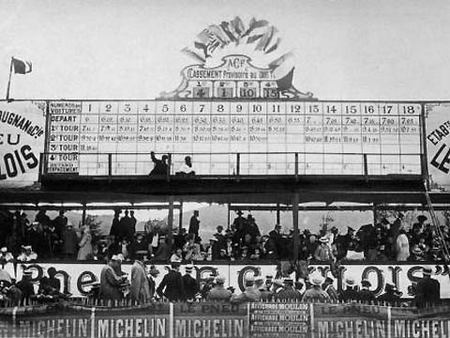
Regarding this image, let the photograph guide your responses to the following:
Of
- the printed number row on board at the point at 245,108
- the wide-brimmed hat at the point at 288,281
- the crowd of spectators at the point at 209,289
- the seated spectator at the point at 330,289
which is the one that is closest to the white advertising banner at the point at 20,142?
the printed number row on board at the point at 245,108

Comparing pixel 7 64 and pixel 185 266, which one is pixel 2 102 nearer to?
pixel 7 64

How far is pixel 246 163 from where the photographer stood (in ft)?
31.1

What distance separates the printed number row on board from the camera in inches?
375

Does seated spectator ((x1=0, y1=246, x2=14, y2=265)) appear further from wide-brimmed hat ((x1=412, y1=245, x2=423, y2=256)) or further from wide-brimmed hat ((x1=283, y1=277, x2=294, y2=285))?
wide-brimmed hat ((x1=412, y1=245, x2=423, y2=256))

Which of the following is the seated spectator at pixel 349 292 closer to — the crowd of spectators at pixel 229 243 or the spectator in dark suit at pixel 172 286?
the crowd of spectators at pixel 229 243

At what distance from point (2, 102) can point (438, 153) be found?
548cm

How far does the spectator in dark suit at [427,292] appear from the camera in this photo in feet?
30.0

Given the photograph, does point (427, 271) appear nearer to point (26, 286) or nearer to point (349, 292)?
point (349, 292)

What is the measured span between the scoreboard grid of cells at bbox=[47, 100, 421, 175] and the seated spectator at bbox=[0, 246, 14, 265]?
118cm

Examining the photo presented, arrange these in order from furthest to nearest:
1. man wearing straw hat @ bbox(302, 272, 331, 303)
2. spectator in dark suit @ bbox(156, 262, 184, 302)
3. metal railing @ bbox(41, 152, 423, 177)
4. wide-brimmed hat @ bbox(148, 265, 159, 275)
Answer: metal railing @ bbox(41, 152, 423, 177) < wide-brimmed hat @ bbox(148, 265, 159, 275) < spectator in dark suit @ bbox(156, 262, 184, 302) < man wearing straw hat @ bbox(302, 272, 331, 303)

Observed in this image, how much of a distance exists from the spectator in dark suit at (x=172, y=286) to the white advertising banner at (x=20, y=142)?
2074 millimetres

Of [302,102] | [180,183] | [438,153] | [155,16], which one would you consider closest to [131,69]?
[155,16]

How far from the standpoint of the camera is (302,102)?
954 centimetres

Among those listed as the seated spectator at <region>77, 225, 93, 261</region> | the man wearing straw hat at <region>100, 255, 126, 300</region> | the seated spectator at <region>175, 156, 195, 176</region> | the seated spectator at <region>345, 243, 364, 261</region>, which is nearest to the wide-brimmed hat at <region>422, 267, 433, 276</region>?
the seated spectator at <region>345, 243, 364, 261</region>
